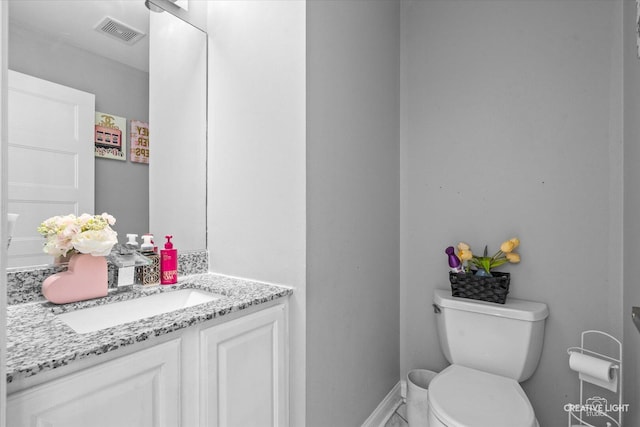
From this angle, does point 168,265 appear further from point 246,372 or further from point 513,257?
point 513,257

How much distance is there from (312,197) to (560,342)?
4.42ft

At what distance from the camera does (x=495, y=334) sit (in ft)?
4.70

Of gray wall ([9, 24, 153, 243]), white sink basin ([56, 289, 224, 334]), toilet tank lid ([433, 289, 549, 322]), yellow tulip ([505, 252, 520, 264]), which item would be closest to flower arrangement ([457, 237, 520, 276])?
yellow tulip ([505, 252, 520, 264])

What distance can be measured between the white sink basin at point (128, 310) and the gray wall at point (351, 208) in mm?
477

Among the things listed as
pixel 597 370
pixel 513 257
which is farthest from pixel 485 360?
pixel 513 257

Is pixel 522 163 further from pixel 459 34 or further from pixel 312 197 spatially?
pixel 312 197

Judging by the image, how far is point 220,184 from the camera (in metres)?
1.42

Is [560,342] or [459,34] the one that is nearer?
[560,342]

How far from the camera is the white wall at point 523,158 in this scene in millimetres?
1432

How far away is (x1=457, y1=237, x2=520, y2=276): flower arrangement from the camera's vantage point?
1.52 m

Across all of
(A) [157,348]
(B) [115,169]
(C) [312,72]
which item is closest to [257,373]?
(A) [157,348]

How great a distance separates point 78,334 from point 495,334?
5.00 ft

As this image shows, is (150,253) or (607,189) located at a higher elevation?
(607,189)

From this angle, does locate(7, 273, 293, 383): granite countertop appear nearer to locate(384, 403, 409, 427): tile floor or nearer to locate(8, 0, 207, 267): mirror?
locate(8, 0, 207, 267): mirror
